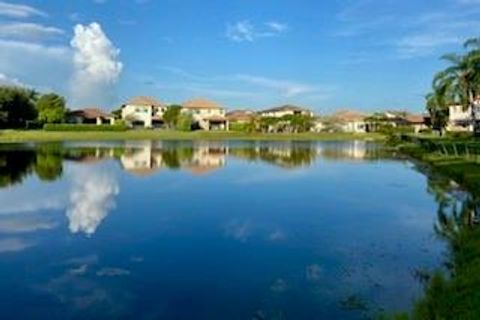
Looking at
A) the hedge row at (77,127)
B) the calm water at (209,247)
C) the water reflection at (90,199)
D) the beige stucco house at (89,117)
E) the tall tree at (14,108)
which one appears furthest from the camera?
the beige stucco house at (89,117)

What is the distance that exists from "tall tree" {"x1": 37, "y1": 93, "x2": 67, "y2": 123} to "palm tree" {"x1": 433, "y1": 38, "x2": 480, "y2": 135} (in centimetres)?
6823

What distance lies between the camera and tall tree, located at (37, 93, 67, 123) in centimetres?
11762

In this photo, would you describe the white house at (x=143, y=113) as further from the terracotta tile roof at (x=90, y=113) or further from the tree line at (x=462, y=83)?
the tree line at (x=462, y=83)

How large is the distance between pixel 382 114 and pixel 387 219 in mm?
131588

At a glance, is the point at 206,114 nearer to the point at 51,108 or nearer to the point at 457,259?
the point at 51,108

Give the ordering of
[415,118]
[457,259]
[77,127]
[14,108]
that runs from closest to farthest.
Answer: [457,259], [14,108], [77,127], [415,118]

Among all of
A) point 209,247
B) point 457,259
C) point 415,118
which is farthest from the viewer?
point 415,118

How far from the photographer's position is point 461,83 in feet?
248

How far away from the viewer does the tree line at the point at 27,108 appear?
97125 mm

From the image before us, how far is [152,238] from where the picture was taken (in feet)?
58.7

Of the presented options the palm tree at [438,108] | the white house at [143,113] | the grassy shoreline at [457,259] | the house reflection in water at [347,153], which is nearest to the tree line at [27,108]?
the white house at [143,113]

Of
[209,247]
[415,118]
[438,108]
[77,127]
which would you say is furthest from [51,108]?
[209,247]

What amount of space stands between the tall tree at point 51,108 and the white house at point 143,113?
19.8 m

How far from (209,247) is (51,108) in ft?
357
